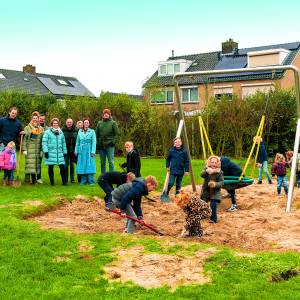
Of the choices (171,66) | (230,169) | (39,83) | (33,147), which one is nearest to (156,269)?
(230,169)

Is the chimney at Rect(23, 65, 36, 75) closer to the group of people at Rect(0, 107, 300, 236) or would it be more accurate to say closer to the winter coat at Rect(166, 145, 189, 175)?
the group of people at Rect(0, 107, 300, 236)

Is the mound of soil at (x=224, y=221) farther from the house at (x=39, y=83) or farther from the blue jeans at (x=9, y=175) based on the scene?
the house at (x=39, y=83)

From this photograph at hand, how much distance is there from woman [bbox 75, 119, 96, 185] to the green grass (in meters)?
6.17

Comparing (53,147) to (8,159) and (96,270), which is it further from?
(96,270)

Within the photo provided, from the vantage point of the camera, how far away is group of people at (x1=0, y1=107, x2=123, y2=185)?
15.5 metres

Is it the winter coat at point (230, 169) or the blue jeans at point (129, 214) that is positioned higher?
the winter coat at point (230, 169)

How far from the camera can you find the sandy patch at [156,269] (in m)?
6.92

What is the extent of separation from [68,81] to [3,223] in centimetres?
5475

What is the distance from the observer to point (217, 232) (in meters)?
10.1

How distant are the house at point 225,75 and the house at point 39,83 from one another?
1019 cm

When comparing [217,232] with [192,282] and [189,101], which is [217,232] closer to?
[192,282]

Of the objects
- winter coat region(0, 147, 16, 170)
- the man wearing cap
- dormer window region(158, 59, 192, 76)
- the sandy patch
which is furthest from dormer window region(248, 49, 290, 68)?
the sandy patch

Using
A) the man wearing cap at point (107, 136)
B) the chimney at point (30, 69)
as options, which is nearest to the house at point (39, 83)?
the chimney at point (30, 69)

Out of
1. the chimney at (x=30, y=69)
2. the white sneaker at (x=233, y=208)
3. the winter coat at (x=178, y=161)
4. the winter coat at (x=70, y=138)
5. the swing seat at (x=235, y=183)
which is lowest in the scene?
the white sneaker at (x=233, y=208)
